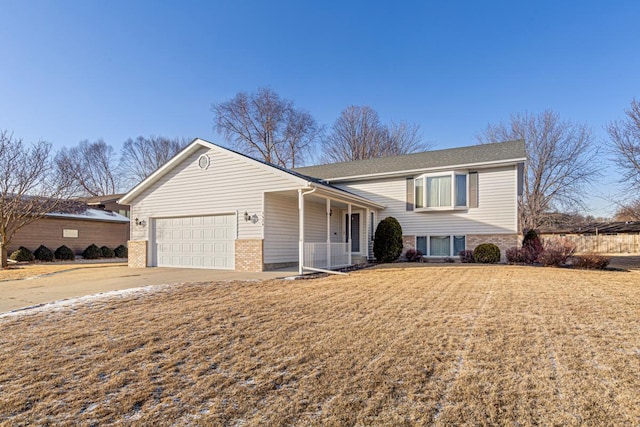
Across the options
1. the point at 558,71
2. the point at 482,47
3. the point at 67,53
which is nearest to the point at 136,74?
the point at 67,53

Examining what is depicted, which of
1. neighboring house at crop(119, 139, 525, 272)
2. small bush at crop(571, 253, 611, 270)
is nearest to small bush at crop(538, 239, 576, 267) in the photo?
small bush at crop(571, 253, 611, 270)

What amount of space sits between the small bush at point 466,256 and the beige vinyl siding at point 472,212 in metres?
0.93

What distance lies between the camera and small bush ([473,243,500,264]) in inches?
568

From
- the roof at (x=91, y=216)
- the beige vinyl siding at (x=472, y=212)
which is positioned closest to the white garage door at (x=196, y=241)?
the beige vinyl siding at (x=472, y=212)

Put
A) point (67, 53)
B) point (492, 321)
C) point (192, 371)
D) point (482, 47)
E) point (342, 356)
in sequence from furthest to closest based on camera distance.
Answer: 1. point (482, 47)
2. point (67, 53)
3. point (492, 321)
4. point (342, 356)
5. point (192, 371)

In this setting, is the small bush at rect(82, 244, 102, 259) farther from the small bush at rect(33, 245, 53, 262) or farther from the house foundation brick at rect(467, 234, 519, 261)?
the house foundation brick at rect(467, 234, 519, 261)

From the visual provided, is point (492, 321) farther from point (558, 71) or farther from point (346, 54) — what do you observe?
point (346, 54)

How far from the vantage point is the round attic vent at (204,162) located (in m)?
13.2

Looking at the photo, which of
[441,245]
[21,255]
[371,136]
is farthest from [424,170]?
[21,255]

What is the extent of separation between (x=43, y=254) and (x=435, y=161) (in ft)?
70.3

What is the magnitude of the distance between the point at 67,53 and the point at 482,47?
17113 millimetres

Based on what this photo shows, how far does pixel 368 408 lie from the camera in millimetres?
2807

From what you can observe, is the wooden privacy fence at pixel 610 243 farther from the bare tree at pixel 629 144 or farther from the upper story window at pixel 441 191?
the upper story window at pixel 441 191

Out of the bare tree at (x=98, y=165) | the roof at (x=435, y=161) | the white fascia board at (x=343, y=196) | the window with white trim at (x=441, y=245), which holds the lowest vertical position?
the window with white trim at (x=441, y=245)
